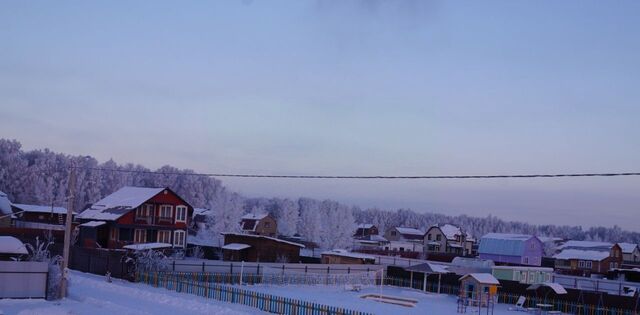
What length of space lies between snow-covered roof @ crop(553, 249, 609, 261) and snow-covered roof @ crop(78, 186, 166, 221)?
57.3m

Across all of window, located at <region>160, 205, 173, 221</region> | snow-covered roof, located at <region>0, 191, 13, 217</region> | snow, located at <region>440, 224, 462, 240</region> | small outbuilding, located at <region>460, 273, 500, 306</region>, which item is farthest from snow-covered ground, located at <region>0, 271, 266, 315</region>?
snow, located at <region>440, 224, 462, 240</region>

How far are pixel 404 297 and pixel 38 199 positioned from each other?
3711 inches

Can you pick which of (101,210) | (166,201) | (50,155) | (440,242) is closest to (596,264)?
(440,242)

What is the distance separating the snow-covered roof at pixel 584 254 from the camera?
89375 mm

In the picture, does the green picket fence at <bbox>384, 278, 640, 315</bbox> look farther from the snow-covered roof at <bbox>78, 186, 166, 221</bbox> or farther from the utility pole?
the utility pole

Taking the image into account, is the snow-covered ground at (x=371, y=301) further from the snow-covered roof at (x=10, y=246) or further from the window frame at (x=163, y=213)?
the window frame at (x=163, y=213)

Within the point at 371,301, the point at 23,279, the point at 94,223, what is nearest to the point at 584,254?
the point at 371,301

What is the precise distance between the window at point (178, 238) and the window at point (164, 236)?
0.58m

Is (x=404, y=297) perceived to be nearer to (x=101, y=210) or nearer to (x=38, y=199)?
(x=101, y=210)

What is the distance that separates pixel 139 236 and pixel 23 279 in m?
30.0

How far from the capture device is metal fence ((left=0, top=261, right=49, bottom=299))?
3238 cm

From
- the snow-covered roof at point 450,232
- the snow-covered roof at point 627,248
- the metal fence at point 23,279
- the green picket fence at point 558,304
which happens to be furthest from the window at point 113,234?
the snow-covered roof at point 627,248

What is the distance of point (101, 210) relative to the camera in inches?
2512

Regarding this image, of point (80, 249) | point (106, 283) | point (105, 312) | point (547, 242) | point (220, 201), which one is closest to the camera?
point (105, 312)
